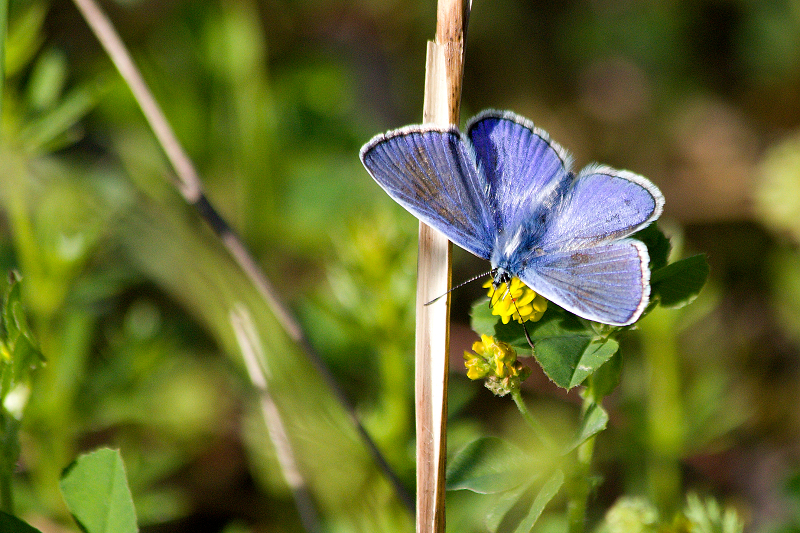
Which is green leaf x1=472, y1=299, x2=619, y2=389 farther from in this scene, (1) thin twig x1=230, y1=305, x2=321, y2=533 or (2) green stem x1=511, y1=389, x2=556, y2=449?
(1) thin twig x1=230, y1=305, x2=321, y2=533

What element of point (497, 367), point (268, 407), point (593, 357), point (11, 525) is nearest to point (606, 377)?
point (593, 357)

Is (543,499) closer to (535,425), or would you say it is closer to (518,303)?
(535,425)

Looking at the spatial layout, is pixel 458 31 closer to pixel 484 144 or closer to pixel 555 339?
pixel 484 144

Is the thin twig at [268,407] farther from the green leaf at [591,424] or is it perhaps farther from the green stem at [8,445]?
the green leaf at [591,424]

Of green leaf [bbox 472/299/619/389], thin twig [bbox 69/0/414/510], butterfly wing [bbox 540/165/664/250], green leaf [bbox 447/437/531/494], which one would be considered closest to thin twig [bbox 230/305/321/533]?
thin twig [bbox 69/0/414/510]

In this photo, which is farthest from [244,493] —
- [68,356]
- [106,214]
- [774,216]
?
[774,216]

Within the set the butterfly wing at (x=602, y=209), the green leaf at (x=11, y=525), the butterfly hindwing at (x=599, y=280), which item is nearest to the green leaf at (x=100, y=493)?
the green leaf at (x=11, y=525)
